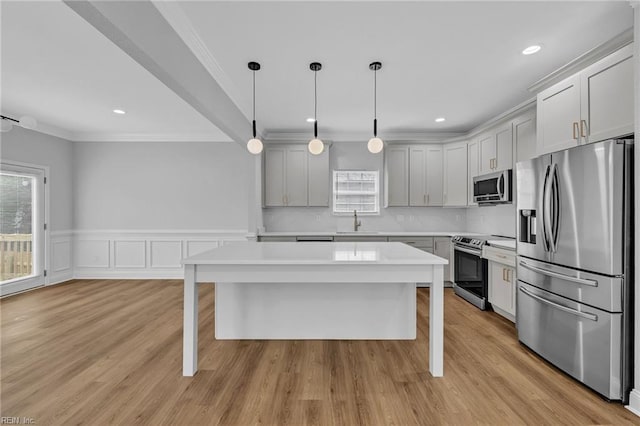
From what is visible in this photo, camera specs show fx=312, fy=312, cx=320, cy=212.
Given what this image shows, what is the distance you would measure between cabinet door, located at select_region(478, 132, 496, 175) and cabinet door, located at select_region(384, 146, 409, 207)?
112 cm

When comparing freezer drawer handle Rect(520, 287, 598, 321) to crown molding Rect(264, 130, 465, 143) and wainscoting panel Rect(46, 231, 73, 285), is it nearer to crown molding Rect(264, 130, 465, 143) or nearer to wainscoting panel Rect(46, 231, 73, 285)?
crown molding Rect(264, 130, 465, 143)

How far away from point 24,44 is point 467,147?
5.36m

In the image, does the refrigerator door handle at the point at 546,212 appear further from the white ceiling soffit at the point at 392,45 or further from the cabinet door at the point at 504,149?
the cabinet door at the point at 504,149

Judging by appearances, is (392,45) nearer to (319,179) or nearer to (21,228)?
(319,179)

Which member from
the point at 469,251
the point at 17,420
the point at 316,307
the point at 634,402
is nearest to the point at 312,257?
the point at 316,307

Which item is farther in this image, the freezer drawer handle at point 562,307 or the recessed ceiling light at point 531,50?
the recessed ceiling light at point 531,50

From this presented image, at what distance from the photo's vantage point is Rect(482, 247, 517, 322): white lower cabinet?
337 cm

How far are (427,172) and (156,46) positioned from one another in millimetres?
4363

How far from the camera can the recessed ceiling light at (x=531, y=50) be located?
8.50 feet

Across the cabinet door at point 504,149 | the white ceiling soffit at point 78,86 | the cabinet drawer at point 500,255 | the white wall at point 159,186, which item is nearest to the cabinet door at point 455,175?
the cabinet door at point 504,149

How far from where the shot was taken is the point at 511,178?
393cm

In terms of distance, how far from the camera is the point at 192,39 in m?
2.42

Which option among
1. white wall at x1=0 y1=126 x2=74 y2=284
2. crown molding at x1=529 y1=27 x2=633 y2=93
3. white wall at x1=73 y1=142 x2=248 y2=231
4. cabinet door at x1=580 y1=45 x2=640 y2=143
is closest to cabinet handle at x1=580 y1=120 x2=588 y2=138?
cabinet door at x1=580 y1=45 x2=640 y2=143

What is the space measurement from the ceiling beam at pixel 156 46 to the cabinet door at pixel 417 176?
3283 mm
